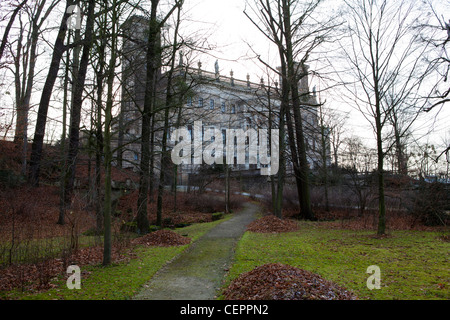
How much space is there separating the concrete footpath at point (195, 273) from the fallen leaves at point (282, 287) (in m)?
0.63

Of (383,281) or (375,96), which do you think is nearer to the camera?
(383,281)

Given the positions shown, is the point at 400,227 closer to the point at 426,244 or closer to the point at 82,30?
the point at 426,244

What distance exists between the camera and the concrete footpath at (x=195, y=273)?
6.12 meters

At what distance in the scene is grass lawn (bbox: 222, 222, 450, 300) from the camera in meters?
5.94

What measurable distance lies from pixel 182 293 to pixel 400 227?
1174cm

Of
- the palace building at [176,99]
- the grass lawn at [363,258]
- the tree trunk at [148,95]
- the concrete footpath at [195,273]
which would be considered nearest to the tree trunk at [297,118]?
the palace building at [176,99]

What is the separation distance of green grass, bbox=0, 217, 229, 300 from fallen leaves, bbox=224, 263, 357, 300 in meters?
2.03

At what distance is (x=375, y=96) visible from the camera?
11516 millimetres

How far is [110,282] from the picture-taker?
263 inches
